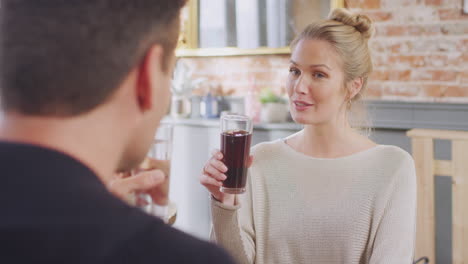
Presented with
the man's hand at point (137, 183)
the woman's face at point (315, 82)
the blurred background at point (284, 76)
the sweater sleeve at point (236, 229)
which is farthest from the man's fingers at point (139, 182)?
the blurred background at point (284, 76)

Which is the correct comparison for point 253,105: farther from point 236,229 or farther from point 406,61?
point 236,229

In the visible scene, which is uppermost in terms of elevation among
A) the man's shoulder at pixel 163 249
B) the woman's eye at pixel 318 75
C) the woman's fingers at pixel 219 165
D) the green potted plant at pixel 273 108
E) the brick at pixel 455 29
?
the brick at pixel 455 29

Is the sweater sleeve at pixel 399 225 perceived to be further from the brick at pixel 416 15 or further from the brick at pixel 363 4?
the brick at pixel 363 4

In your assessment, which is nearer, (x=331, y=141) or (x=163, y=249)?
(x=163, y=249)

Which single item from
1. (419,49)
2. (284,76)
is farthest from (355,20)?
(284,76)

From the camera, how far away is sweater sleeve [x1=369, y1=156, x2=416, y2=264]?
1.50 m

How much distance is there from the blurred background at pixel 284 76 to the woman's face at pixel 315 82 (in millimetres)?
845

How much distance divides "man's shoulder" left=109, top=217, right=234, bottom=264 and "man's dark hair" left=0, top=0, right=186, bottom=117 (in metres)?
0.15

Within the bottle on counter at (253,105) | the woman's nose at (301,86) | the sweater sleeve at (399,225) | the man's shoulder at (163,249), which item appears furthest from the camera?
the bottle on counter at (253,105)

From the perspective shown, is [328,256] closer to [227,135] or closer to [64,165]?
[227,135]

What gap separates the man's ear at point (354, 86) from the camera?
1768 millimetres

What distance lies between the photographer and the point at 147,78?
23.4 inches

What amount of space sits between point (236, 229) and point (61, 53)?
110 centimetres

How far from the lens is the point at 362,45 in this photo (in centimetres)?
179
